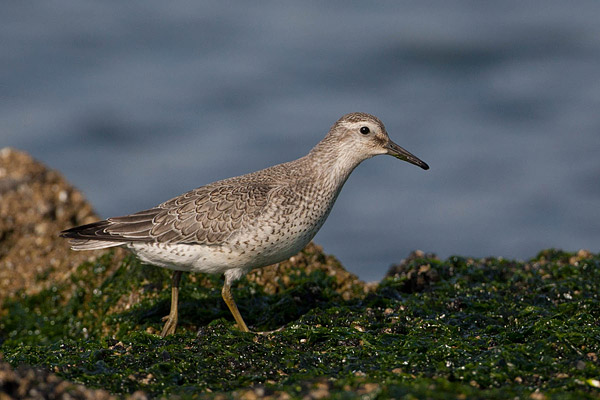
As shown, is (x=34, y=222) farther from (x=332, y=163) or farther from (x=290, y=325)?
(x=290, y=325)

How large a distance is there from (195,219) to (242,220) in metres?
0.47

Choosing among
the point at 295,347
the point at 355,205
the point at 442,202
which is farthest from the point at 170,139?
the point at 295,347

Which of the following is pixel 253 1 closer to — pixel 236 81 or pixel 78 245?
pixel 236 81

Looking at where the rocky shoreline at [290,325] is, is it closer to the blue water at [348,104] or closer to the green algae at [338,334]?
the green algae at [338,334]

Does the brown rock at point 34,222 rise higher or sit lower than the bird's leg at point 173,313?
higher

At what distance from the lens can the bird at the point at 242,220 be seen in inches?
248

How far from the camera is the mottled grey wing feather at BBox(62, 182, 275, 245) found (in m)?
6.37

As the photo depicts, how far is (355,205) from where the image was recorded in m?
13.8

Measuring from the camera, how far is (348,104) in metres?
15.7

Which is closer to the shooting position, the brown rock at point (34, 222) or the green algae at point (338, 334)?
the green algae at point (338, 334)

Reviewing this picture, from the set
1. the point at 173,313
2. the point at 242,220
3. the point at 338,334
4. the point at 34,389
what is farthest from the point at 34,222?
the point at 34,389

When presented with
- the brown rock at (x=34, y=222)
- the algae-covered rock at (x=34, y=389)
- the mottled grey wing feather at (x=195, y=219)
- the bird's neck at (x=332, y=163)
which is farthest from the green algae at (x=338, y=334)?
the bird's neck at (x=332, y=163)

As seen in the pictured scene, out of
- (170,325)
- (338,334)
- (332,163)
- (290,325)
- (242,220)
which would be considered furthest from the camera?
(332,163)

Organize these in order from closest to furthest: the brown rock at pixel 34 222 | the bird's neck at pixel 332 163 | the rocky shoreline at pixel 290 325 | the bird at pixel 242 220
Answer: the rocky shoreline at pixel 290 325, the bird at pixel 242 220, the bird's neck at pixel 332 163, the brown rock at pixel 34 222
